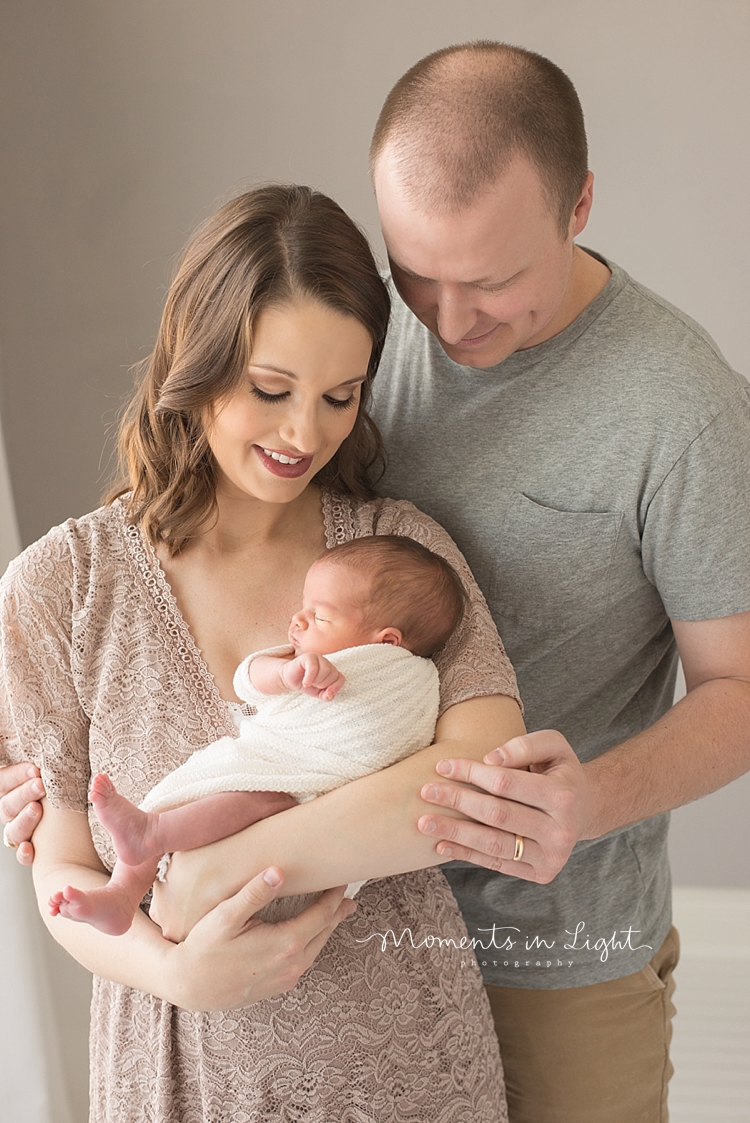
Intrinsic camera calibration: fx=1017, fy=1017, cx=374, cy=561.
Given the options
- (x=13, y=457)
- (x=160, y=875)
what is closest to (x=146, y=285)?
(x=13, y=457)

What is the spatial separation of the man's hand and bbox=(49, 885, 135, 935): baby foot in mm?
380

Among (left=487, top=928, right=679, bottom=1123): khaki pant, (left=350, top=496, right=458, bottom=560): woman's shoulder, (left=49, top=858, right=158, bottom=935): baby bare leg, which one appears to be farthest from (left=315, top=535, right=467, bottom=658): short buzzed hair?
(left=487, top=928, right=679, bottom=1123): khaki pant

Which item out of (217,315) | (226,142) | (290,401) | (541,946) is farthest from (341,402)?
(226,142)

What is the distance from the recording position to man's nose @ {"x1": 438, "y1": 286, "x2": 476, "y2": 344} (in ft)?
5.00

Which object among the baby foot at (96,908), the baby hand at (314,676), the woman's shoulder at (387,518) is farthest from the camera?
the woman's shoulder at (387,518)

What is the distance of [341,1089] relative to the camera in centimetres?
141

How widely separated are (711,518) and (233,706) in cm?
A: 81

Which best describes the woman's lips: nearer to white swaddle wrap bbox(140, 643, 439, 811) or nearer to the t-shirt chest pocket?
white swaddle wrap bbox(140, 643, 439, 811)

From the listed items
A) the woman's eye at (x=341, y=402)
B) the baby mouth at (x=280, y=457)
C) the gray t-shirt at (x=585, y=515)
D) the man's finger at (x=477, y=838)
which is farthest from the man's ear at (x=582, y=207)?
the man's finger at (x=477, y=838)

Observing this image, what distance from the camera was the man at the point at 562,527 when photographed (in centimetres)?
146

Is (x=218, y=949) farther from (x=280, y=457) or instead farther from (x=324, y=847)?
(x=280, y=457)

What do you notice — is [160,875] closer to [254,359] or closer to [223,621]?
[223,621]

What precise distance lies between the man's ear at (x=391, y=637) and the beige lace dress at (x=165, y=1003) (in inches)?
3.4

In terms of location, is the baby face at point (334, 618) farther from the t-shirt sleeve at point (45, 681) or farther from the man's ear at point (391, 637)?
the t-shirt sleeve at point (45, 681)
